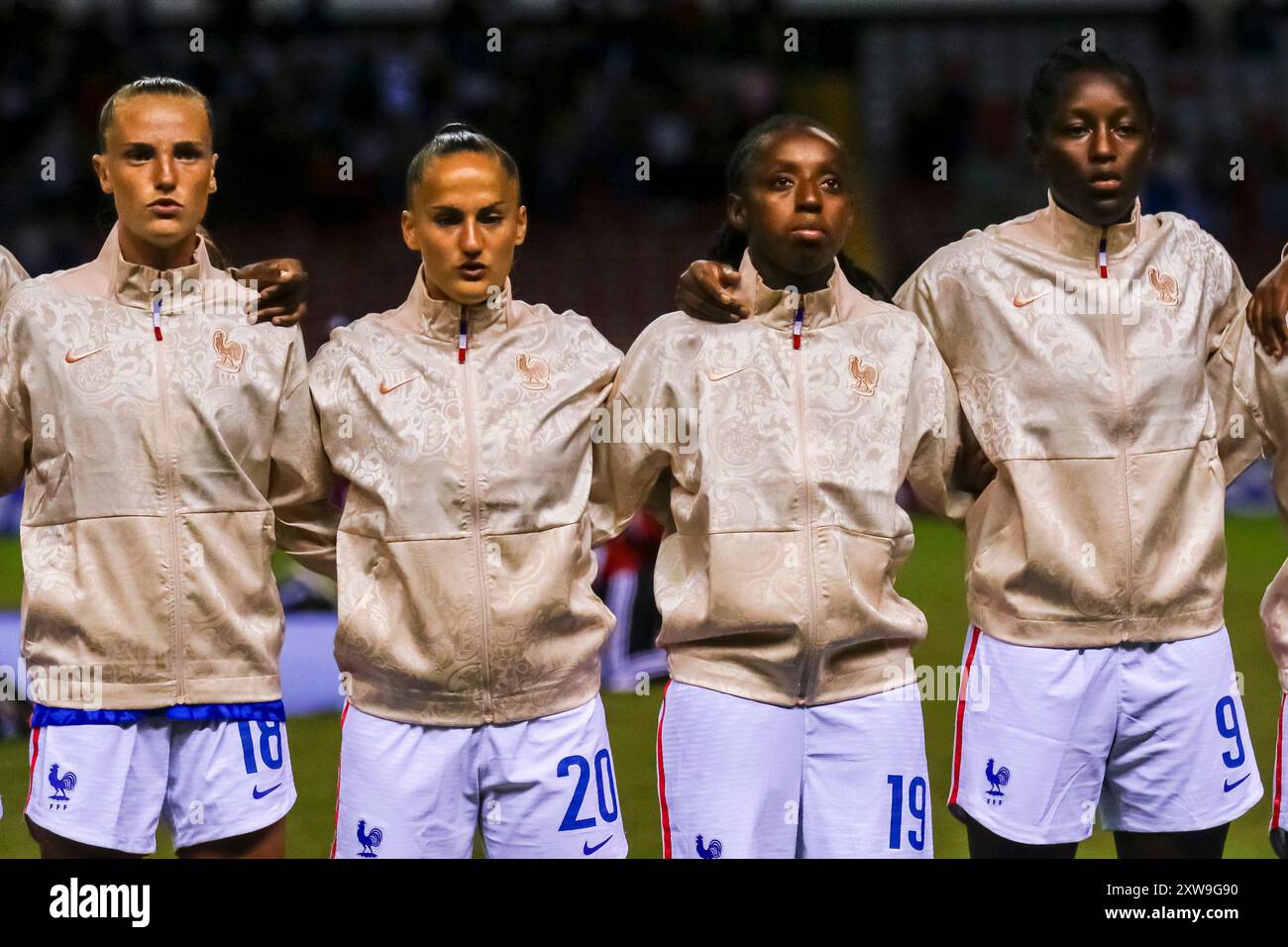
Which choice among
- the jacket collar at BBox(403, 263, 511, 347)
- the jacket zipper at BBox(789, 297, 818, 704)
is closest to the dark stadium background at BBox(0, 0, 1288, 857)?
the jacket zipper at BBox(789, 297, 818, 704)

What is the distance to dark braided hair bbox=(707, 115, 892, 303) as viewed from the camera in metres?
3.97

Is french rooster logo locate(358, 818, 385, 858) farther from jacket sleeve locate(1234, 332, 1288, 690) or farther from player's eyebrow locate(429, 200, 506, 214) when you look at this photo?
jacket sleeve locate(1234, 332, 1288, 690)

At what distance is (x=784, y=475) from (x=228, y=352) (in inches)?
45.8

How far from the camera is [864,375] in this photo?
3943 millimetres

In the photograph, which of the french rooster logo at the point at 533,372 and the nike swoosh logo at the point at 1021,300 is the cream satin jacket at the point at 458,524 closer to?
the french rooster logo at the point at 533,372

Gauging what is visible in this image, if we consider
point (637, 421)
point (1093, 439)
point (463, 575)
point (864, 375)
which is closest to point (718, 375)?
point (637, 421)

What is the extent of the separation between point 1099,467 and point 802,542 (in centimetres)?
70

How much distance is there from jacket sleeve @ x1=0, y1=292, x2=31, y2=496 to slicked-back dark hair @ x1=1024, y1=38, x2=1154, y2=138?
2212 millimetres

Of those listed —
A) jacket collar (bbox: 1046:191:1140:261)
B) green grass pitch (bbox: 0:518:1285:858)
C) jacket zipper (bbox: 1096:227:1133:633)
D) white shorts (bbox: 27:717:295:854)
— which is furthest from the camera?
green grass pitch (bbox: 0:518:1285:858)

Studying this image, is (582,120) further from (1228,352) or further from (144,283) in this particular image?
(144,283)

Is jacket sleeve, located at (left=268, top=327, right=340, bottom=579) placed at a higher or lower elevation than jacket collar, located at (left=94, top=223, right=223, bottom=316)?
lower

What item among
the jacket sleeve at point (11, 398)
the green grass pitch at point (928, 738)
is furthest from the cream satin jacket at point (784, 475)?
the green grass pitch at point (928, 738)

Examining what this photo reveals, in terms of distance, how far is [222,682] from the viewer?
3.88 m
